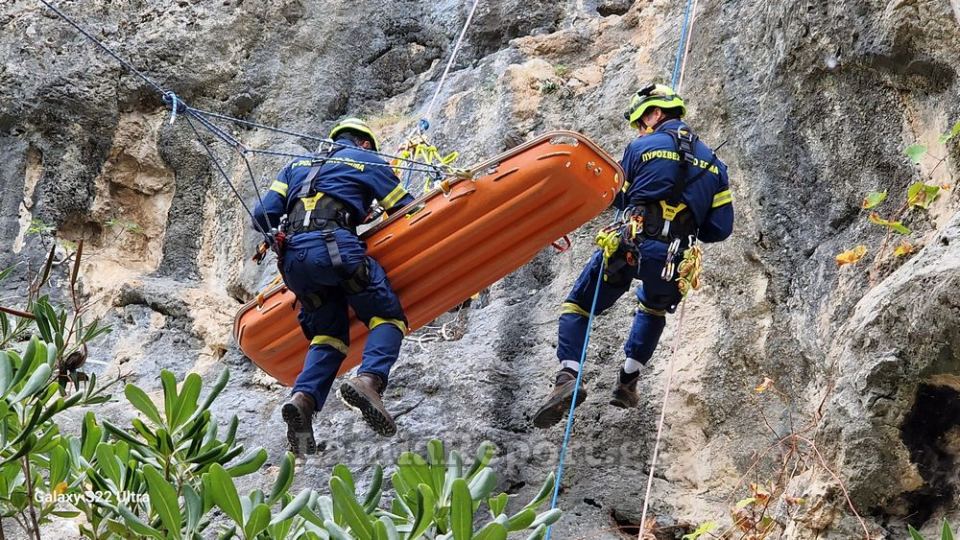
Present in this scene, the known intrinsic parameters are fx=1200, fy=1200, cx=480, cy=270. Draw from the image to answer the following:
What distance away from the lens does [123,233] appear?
8906 millimetres

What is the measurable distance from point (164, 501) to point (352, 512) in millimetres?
421

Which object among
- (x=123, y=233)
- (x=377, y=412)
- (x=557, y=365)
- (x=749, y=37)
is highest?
(x=123, y=233)

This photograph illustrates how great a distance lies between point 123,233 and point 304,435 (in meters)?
4.33

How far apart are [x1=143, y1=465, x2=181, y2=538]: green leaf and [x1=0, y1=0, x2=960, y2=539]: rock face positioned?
8.94 feet

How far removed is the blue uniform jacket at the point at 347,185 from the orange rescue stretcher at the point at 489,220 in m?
0.14

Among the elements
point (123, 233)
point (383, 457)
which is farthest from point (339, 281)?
point (123, 233)

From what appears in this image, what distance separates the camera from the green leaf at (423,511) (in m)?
2.51

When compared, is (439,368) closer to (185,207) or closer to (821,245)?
(821,245)

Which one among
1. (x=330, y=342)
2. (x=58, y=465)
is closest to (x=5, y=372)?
(x=58, y=465)

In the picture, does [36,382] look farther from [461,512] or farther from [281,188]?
[281,188]

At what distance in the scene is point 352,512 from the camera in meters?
2.45

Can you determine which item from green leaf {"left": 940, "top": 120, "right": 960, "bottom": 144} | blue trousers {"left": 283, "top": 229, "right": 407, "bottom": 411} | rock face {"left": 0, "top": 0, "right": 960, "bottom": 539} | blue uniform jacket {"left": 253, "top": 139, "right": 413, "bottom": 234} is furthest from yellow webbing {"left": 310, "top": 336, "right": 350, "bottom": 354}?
green leaf {"left": 940, "top": 120, "right": 960, "bottom": 144}

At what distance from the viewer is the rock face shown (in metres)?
4.52

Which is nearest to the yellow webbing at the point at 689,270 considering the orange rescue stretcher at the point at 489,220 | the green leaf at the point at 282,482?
the orange rescue stretcher at the point at 489,220
